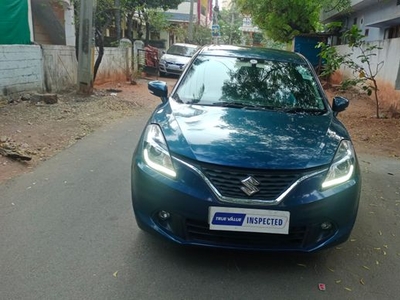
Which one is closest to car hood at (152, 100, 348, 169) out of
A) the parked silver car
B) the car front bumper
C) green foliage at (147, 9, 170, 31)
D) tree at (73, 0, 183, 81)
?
the car front bumper

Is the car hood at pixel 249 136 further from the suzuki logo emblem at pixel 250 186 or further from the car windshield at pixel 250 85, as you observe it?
the car windshield at pixel 250 85

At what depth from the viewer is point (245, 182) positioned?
8.58 feet

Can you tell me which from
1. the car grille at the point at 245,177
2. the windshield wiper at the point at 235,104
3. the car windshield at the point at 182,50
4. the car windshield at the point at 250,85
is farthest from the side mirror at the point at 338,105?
the car windshield at the point at 182,50

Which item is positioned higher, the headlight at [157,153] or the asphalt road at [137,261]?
the headlight at [157,153]

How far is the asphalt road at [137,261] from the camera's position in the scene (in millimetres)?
2633

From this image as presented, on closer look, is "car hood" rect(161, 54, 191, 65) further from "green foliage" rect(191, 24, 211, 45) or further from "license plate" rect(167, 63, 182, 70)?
"green foliage" rect(191, 24, 211, 45)

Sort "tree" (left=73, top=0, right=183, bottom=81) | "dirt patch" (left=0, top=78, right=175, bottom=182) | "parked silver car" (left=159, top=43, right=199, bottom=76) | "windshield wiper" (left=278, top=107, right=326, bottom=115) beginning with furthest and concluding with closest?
"parked silver car" (left=159, top=43, right=199, bottom=76) → "tree" (left=73, top=0, right=183, bottom=81) → "dirt patch" (left=0, top=78, right=175, bottom=182) → "windshield wiper" (left=278, top=107, right=326, bottom=115)

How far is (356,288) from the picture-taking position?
9.02ft

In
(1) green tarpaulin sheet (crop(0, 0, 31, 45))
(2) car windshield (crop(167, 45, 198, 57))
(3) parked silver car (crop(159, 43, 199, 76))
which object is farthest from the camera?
(2) car windshield (crop(167, 45, 198, 57))

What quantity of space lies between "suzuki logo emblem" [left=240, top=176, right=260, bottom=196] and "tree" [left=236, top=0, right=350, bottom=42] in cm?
1675

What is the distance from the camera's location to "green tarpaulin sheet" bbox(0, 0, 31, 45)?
902 centimetres

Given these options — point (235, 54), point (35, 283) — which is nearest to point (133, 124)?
point (235, 54)

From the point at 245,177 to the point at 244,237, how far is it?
421mm

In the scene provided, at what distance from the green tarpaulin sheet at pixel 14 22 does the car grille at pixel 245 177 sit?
26.6ft
